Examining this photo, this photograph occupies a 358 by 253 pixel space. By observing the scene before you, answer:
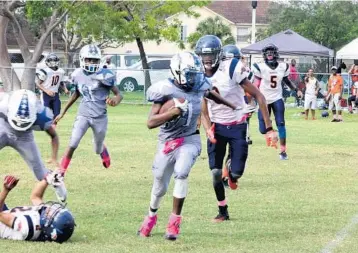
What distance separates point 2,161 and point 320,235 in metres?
7.59

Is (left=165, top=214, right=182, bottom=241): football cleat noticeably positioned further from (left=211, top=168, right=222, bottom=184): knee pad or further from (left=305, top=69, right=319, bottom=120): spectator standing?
(left=305, top=69, right=319, bottom=120): spectator standing

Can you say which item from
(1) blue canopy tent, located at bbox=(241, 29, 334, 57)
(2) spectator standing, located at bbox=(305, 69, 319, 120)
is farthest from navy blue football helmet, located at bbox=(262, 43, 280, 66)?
(1) blue canopy tent, located at bbox=(241, 29, 334, 57)

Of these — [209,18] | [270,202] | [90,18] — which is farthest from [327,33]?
[270,202]

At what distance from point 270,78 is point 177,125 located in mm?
7523

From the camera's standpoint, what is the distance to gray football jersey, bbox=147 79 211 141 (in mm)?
8328

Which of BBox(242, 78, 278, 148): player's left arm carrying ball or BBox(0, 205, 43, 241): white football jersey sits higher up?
BBox(242, 78, 278, 148): player's left arm carrying ball

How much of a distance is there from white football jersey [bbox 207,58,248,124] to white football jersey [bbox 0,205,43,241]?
3.00 meters

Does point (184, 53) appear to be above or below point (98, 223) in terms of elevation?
above

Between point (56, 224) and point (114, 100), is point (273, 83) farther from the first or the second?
point (56, 224)

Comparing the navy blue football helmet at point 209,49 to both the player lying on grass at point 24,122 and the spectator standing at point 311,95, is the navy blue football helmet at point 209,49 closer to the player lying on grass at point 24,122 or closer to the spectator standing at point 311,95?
the player lying on grass at point 24,122

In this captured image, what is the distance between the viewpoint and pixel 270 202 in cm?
1075

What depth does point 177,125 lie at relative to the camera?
845 centimetres

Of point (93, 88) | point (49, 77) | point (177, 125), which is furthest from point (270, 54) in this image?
point (177, 125)

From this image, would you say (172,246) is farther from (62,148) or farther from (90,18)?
(90,18)
